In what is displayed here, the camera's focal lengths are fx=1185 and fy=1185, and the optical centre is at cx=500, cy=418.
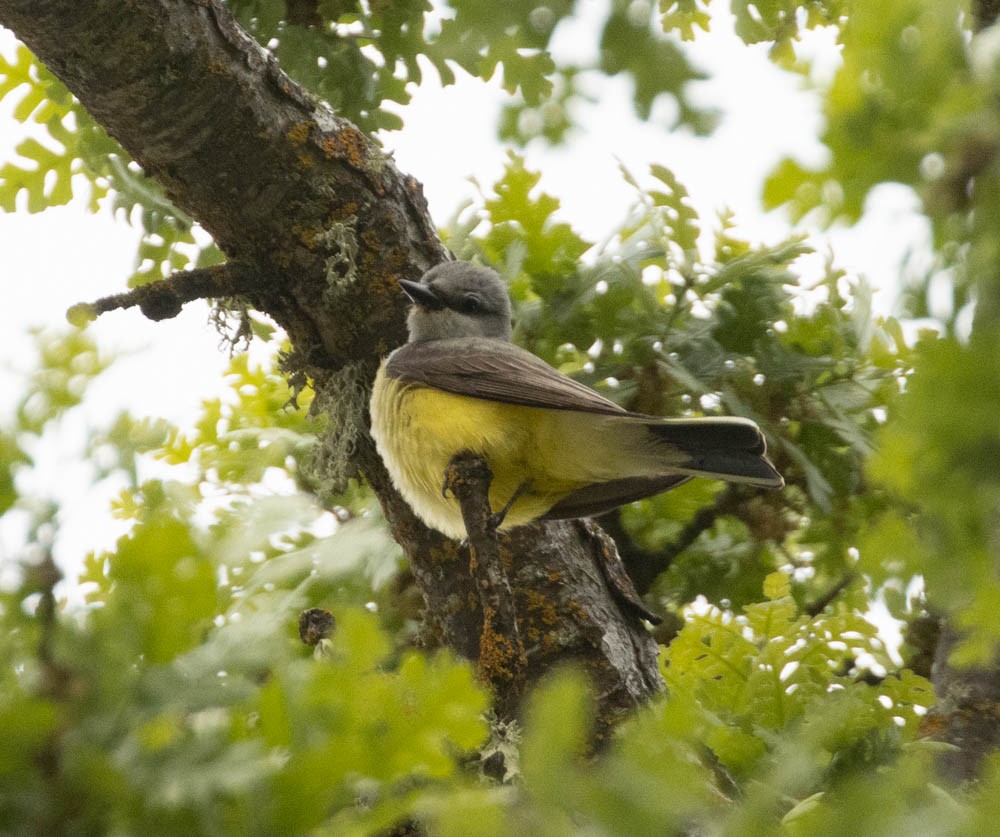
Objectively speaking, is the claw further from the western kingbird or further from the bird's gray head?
the bird's gray head

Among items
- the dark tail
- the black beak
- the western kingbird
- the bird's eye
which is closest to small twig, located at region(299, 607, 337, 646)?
the western kingbird

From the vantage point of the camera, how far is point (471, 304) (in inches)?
152

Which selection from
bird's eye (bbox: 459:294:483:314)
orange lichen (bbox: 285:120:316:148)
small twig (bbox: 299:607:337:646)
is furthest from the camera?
bird's eye (bbox: 459:294:483:314)

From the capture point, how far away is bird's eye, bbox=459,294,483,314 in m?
3.79

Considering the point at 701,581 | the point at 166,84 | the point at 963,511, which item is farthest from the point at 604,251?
the point at 963,511

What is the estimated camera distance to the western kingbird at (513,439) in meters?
3.35

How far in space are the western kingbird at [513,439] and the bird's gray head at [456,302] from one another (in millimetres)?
24

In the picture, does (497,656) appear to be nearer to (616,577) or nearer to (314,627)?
(314,627)

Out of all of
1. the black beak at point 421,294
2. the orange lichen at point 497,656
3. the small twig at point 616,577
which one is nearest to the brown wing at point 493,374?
the black beak at point 421,294

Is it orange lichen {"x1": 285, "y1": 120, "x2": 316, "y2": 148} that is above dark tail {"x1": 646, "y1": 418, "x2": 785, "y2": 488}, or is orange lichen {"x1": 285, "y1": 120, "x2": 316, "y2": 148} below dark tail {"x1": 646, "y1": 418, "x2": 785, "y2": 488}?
above

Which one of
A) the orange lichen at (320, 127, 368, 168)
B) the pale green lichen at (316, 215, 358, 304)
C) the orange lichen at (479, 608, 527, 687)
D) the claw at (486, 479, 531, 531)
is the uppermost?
the orange lichen at (320, 127, 368, 168)

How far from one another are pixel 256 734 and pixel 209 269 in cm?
248

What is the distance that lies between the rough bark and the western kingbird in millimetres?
110

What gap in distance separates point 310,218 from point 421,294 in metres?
Answer: 0.39
